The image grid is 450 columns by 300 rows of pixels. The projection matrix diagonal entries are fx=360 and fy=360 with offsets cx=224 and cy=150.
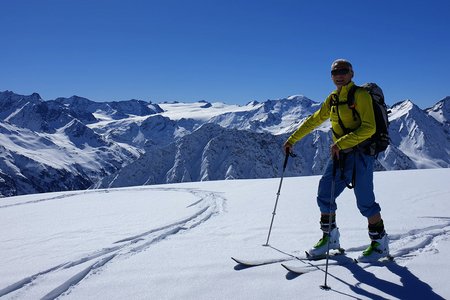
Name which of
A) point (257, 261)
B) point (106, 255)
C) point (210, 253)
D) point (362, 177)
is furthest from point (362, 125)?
point (106, 255)

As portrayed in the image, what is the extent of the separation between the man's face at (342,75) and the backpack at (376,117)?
0.22m

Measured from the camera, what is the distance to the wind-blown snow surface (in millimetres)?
4855

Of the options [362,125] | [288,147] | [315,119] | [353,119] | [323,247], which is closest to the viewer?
[362,125]

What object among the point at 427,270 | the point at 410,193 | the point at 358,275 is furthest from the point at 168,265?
the point at 410,193

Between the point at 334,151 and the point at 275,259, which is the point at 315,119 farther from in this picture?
the point at 275,259

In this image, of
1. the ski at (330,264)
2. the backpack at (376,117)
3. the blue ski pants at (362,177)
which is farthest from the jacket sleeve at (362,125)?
the ski at (330,264)

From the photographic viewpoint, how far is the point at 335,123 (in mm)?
6199

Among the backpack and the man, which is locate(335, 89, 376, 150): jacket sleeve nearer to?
the man

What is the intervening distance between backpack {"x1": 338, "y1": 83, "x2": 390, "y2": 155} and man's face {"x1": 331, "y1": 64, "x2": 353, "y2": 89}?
0.22m

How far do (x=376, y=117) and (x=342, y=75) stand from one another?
0.89m

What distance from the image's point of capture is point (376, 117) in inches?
229

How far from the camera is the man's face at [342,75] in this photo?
6016mm

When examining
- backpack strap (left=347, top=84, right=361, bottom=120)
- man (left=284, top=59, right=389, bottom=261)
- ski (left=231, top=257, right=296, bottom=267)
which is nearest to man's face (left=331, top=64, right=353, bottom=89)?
man (left=284, top=59, right=389, bottom=261)

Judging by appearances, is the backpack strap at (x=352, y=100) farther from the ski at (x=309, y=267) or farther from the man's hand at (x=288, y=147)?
the ski at (x=309, y=267)
